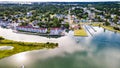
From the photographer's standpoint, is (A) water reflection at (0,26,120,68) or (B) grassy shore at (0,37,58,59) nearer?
(A) water reflection at (0,26,120,68)

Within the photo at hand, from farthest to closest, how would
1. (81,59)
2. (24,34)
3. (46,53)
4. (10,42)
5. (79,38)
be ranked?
(24,34) < (79,38) < (10,42) < (46,53) < (81,59)

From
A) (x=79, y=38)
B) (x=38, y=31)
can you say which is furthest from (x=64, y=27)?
(x=79, y=38)

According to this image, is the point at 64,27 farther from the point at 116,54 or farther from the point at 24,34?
the point at 116,54

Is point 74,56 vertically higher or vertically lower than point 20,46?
lower

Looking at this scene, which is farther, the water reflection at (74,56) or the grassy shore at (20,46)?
the grassy shore at (20,46)

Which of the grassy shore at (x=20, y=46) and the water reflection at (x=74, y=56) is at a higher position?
the grassy shore at (x=20, y=46)

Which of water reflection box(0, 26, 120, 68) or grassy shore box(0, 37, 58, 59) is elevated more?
grassy shore box(0, 37, 58, 59)

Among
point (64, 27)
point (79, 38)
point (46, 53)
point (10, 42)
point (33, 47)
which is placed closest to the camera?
point (46, 53)

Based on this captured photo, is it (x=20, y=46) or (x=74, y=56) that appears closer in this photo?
(x=74, y=56)
